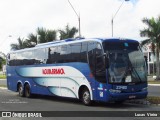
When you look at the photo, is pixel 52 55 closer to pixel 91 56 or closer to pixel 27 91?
pixel 91 56

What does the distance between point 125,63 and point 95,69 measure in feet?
4.55

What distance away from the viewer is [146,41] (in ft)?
169

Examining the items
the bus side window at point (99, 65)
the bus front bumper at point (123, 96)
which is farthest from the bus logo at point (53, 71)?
the bus front bumper at point (123, 96)

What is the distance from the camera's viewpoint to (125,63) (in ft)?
60.5

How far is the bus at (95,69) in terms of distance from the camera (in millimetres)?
18141

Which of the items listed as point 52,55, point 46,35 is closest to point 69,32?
point 46,35

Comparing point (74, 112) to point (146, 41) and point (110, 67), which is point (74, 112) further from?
point (146, 41)

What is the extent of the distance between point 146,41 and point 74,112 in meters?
36.2

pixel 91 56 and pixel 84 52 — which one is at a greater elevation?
pixel 84 52

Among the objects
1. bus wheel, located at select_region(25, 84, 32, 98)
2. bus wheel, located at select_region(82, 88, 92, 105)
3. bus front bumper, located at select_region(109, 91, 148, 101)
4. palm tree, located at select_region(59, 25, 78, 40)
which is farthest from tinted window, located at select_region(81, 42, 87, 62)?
palm tree, located at select_region(59, 25, 78, 40)

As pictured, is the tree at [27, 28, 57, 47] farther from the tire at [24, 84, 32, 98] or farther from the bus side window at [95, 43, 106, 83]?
the bus side window at [95, 43, 106, 83]

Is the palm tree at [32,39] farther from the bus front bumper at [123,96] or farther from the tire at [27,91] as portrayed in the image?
the bus front bumper at [123,96]

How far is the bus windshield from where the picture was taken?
59.5ft

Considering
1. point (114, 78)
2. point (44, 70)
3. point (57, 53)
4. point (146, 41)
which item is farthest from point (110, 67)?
point (146, 41)
